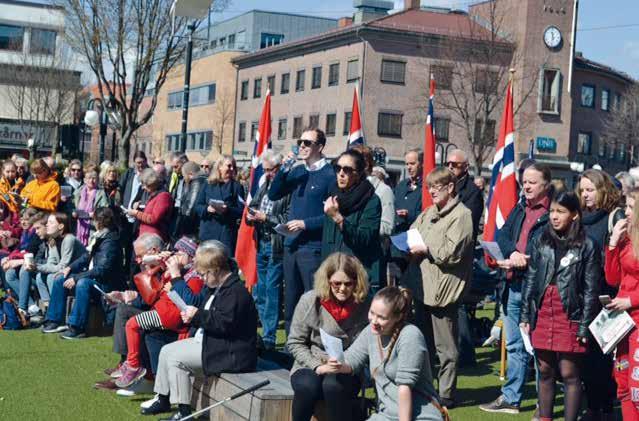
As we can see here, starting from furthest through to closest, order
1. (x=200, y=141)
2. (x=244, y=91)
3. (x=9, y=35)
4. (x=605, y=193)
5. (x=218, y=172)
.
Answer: (x=200, y=141)
(x=244, y=91)
(x=9, y=35)
(x=218, y=172)
(x=605, y=193)

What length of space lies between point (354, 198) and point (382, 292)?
2064 mm

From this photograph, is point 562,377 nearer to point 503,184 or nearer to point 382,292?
point 382,292

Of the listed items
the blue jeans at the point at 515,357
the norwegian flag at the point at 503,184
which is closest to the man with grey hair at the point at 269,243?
the norwegian flag at the point at 503,184

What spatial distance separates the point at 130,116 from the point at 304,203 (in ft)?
86.1

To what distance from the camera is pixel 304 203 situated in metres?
9.68

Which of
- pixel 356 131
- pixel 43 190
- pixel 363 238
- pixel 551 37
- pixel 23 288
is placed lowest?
pixel 23 288

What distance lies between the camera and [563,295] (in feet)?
24.4

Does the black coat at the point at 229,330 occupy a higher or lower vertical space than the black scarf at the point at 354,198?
lower

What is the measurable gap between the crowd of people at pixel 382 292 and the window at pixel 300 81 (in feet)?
172

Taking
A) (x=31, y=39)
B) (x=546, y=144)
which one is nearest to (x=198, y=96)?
(x=31, y=39)

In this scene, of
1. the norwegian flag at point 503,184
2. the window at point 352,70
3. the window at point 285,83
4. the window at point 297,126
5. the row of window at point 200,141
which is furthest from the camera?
the row of window at point 200,141

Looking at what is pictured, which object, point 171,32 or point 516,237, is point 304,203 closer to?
point 516,237

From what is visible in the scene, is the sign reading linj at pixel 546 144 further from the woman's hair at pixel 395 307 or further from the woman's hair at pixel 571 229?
the woman's hair at pixel 395 307

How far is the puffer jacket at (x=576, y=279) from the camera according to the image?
736 centimetres
